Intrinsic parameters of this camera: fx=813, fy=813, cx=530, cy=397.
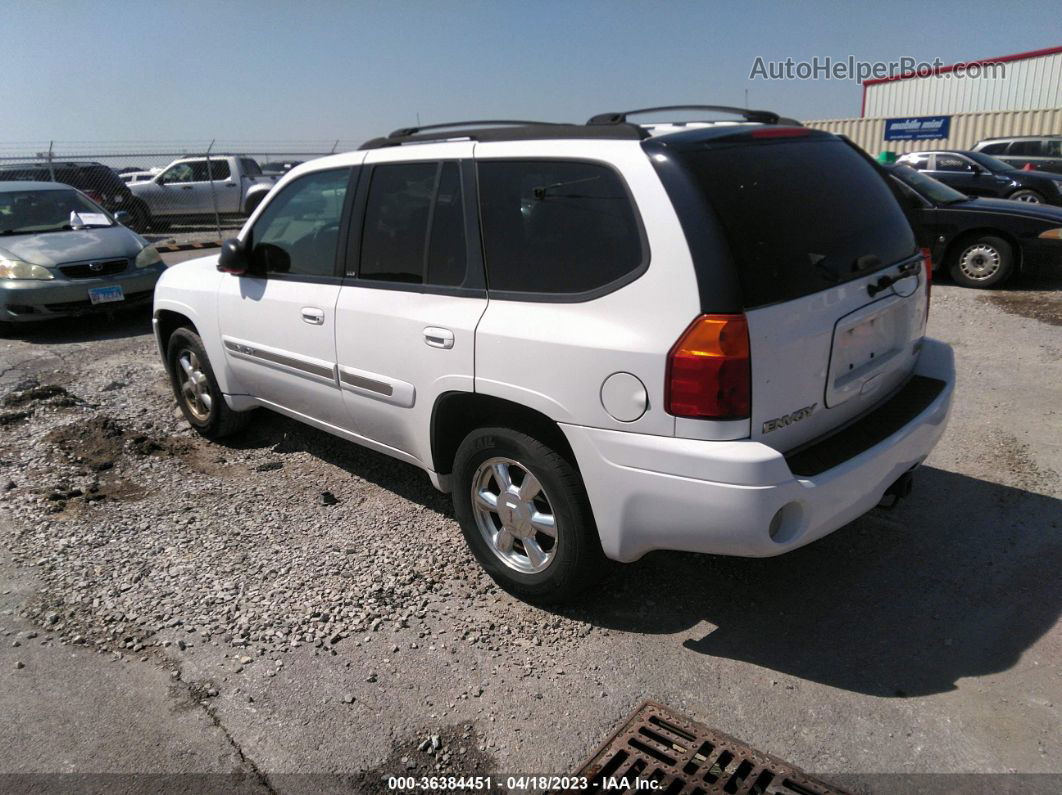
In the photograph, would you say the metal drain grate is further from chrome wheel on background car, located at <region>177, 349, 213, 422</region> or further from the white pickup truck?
the white pickup truck

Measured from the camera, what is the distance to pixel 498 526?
11.6ft

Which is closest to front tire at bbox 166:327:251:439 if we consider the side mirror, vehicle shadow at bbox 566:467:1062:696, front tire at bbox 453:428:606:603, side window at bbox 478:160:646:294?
the side mirror

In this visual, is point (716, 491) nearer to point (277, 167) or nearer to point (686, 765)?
point (686, 765)

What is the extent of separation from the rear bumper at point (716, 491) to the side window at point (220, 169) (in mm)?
18513

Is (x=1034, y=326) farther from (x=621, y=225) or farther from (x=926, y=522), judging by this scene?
(x=621, y=225)

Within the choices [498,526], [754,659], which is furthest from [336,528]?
[754,659]

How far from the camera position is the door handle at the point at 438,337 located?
11.1 ft

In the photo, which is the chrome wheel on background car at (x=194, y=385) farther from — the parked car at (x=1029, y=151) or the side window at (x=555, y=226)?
the parked car at (x=1029, y=151)

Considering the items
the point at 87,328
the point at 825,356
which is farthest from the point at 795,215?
the point at 87,328

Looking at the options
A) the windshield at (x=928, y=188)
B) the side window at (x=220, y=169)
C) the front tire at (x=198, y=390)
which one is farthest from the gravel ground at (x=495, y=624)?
the side window at (x=220, y=169)

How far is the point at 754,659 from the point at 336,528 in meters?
→ 2.16

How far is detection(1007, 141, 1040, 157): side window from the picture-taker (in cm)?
1975

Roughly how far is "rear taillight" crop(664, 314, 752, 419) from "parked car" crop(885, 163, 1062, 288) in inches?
308

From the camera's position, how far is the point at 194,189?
19.1 meters
